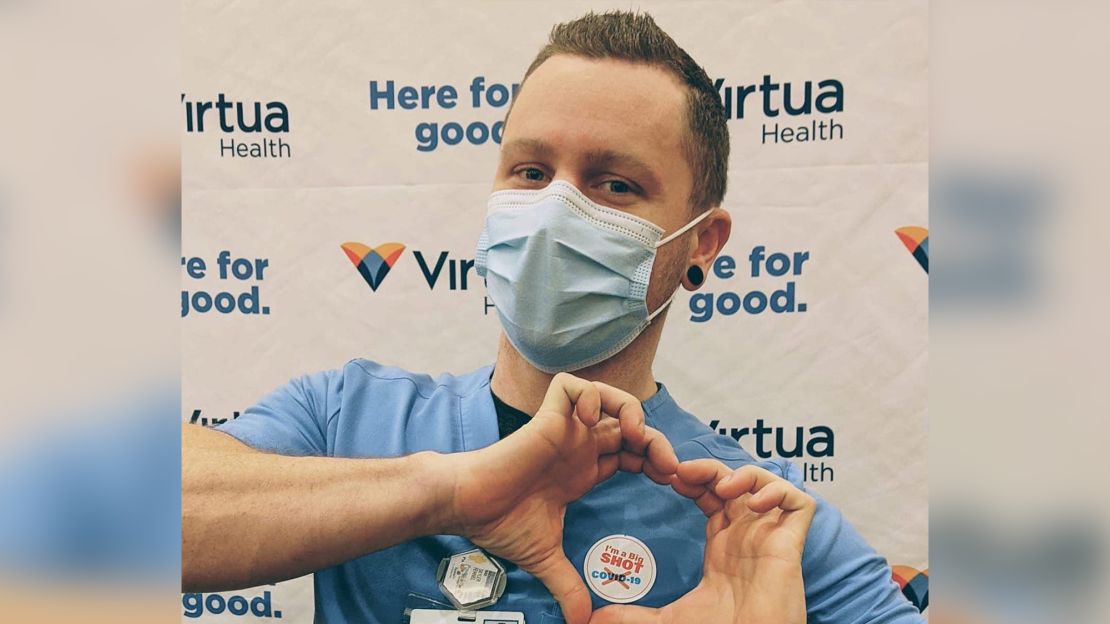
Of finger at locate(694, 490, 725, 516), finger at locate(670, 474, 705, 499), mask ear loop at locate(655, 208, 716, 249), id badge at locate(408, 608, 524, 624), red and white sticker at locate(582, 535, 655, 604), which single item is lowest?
id badge at locate(408, 608, 524, 624)

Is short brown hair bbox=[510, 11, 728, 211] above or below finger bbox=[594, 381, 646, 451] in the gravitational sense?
above

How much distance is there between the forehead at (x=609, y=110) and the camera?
52.4 inches

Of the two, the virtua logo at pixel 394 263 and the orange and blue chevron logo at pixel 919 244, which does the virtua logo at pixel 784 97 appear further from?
the virtua logo at pixel 394 263

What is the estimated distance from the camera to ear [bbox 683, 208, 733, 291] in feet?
4.60

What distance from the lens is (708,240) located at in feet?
4.64

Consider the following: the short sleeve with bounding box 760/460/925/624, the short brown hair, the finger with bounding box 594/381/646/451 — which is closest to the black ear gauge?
the short brown hair

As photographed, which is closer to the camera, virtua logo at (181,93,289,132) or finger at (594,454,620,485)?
finger at (594,454,620,485)

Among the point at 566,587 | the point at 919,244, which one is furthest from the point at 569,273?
the point at 919,244

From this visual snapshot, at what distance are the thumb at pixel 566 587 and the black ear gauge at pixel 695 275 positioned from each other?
0.50m

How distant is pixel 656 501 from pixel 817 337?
1.29 feet

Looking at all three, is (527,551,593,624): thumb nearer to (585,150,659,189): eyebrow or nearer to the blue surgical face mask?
the blue surgical face mask

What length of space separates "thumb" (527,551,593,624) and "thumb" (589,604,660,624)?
0.02m

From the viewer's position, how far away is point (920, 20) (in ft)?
4.53
